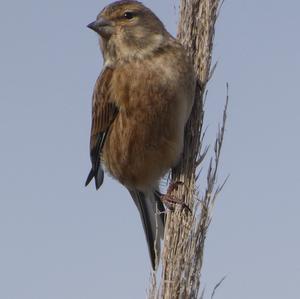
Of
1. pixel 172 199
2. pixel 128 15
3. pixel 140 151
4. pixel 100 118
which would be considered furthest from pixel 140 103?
pixel 172 199

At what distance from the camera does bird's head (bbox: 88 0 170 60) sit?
13.7 feet

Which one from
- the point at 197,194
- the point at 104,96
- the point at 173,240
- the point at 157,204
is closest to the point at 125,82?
the point at 104,96

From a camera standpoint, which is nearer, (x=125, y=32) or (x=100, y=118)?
(x=125, y=32)

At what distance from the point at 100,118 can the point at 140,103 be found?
495mm

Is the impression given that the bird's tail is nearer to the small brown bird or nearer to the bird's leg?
the small brown bird

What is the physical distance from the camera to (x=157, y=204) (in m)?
4.38

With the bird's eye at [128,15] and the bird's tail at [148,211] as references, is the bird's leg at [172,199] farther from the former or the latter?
the bird's eye at [128,15]

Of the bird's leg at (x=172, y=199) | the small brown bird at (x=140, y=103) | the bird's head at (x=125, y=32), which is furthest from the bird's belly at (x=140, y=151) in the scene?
the bird's head at (x=125, y=32)

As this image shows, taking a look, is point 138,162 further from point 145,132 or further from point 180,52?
point 180,52

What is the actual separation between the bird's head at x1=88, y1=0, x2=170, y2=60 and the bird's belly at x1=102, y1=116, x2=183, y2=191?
0.44 meters

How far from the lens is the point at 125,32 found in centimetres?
425

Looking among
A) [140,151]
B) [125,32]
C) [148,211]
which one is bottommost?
[148,211]

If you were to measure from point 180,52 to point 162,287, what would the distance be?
1621 millimetres

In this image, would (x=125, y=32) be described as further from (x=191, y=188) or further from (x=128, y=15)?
(x=191, y=188)
